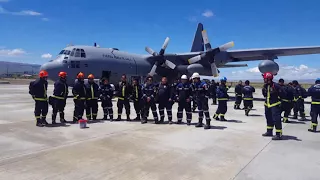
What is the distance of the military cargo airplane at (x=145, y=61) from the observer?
17.4 metres

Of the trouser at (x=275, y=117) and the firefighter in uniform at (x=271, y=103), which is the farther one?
the firefighter in uniform at (x=271, y=103)

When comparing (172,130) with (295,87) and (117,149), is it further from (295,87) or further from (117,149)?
(295,87)

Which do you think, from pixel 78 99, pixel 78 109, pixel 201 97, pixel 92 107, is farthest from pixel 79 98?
pixel 201 97

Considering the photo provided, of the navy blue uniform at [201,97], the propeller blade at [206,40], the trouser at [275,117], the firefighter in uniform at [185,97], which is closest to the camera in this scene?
the trouser at [275,117]

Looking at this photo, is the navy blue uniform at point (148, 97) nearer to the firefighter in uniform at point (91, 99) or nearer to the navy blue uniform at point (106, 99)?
the navy blue uniform at point (106, 99)

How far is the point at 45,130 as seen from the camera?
8344 mm

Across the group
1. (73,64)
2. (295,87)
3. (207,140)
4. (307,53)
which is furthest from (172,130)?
(307,53)

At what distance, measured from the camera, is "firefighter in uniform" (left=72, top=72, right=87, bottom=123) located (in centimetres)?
1005

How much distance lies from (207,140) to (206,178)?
287cm

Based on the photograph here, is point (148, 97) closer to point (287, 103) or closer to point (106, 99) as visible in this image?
point (106, 99)

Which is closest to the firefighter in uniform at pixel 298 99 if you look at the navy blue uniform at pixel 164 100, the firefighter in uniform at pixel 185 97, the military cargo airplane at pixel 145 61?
the firefighter in uniform at pixel 185 97

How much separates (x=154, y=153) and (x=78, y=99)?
5243 mm

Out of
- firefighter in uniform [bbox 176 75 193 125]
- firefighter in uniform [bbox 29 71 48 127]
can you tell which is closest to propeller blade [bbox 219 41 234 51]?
firefighter in uniform [bbox 176 75 193 125]

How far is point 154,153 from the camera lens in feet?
19.6
